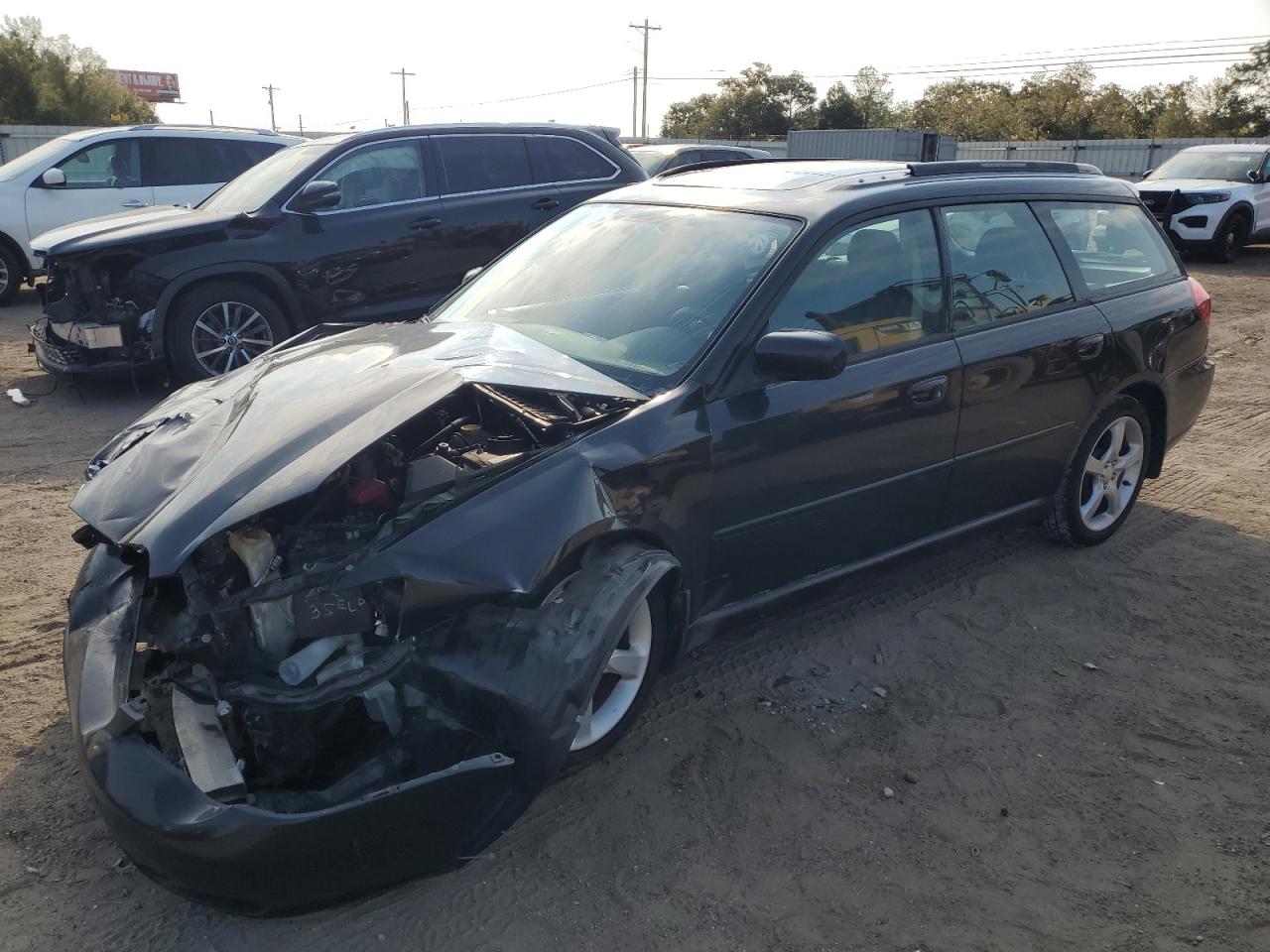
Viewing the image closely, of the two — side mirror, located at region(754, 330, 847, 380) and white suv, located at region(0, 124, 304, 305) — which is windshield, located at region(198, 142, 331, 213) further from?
side mirror, located at region(754, 330, 847, 380)

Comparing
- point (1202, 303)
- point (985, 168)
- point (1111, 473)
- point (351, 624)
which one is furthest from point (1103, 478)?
point (351, 624)

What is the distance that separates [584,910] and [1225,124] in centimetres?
5526

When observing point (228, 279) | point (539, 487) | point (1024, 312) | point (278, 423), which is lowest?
point (228, 279)

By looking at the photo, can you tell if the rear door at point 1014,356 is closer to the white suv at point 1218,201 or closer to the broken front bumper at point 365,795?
the broken front bumper at point 365,795

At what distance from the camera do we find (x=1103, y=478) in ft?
16.0

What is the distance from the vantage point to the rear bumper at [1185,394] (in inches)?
195

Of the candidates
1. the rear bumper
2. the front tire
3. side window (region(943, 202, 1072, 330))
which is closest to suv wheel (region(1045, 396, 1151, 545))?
the rear bumper

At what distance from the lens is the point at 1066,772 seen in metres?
3.21

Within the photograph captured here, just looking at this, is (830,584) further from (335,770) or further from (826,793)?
(335,770)

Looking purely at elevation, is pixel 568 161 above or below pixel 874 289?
above

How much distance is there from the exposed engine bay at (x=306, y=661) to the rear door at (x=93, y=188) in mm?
9485

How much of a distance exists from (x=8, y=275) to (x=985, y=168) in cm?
1108

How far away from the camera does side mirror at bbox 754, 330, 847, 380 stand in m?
3.17

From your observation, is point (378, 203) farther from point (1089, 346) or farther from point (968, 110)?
point (968, 110)
